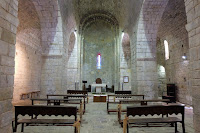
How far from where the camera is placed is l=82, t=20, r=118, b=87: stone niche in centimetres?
1734

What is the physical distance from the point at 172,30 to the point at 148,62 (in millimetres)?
4011

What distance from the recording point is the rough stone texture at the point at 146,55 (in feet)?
24.5

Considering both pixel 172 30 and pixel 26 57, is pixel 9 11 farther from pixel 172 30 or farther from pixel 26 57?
pixel 172 30

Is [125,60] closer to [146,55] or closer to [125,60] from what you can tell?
[125,60]

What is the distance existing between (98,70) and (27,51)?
924 centimetres

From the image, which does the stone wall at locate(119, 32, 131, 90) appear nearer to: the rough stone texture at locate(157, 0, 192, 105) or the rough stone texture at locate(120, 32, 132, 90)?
the rough stone texture at locate(120, 32, 132, 90)

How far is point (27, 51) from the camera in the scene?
9977 millimetres

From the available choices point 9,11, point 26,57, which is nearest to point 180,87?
point 9,11

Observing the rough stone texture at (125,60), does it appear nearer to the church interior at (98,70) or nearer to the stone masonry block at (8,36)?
the church interior at (98,70)

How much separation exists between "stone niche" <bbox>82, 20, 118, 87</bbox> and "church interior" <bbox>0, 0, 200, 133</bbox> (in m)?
0.13

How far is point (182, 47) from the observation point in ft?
29.7

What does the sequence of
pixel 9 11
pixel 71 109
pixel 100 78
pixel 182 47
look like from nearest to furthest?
pixel 9 11
pixel 71 109
pixel 182 47
pixel 100 78

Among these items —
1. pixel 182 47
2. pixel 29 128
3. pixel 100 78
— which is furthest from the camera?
pixel 100 78

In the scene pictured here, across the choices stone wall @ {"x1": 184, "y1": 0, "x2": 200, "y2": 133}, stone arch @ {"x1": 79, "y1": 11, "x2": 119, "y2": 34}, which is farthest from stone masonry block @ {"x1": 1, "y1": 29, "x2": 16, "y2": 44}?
stone arch @ {"x1": 79, "y1": 11, "x2": 119, "y2": 34}
